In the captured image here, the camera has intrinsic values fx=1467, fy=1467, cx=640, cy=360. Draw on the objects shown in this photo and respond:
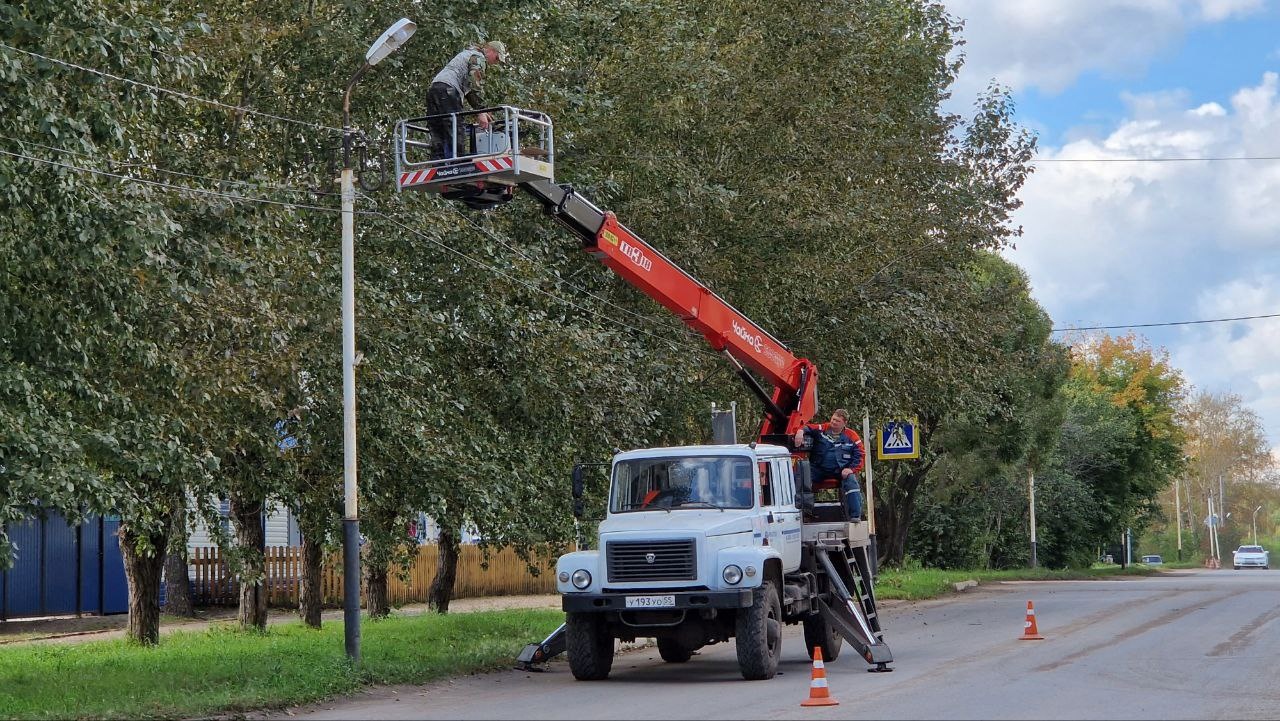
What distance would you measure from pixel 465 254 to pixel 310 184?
2374 mm

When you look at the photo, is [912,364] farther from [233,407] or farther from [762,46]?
[233,407]

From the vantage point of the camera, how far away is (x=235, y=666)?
1634 cm

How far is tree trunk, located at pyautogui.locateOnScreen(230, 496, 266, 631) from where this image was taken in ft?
55.3

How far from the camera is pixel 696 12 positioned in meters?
27.9

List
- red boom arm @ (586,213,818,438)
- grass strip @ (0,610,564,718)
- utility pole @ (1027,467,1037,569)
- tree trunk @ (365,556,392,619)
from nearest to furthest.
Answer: grass strip @ (0,610,564,718) < red boom arm @ (586,213,818,438) < tree trunk @ (365,556,392,619) < utility pole @ (1027,467,1037,569)

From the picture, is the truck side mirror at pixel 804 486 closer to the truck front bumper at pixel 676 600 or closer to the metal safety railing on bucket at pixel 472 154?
the truck front bumper at pixel 676 600

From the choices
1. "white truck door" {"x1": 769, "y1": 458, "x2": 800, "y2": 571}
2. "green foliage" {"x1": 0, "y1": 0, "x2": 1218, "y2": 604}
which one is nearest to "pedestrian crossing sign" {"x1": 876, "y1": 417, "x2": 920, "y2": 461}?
"green foliage" {"x1": 0, "y1": 0, "x2": 1218, "y2": 604}

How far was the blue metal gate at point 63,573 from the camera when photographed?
90.9 feet

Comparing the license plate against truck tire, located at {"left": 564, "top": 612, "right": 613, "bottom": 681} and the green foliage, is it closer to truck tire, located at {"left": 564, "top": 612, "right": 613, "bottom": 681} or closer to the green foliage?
truck tire, located at {"left": 564, "top": 612, "right": 613, "bottom": 681}

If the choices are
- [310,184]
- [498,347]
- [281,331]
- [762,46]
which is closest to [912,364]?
[762,46]

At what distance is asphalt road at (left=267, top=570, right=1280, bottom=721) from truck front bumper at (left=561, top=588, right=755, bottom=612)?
2.74ft

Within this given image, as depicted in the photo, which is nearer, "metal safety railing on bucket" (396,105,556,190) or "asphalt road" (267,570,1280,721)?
"asphalt road" (267,570,1280,721)

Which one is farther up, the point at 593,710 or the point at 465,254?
the point at 465,254

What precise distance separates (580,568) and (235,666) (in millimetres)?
4055
